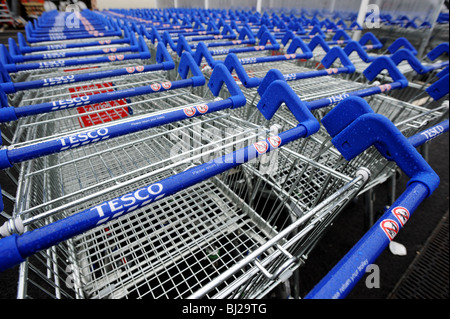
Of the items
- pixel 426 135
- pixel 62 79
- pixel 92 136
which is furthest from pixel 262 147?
pixel 62 79

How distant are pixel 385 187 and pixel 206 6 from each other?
22.4 ft

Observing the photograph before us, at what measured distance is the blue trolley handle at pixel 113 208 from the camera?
19.7 inches

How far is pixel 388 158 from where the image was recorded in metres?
0.80

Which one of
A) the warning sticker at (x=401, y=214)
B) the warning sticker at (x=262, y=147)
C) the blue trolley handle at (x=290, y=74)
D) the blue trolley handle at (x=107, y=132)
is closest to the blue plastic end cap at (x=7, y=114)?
the blue trolley handle at (x=107, y=132)

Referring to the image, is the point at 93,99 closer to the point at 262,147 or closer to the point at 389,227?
the point at 262,147

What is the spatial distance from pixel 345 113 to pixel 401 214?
440 millimetres

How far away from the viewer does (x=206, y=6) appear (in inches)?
270

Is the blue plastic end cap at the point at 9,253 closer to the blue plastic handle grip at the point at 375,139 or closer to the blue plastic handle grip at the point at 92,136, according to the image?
the blue plastic handle grip at the point at 92,136

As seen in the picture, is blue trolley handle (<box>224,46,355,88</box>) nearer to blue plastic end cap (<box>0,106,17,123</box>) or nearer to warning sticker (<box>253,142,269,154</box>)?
warning sticker (<box>253,142,269,154</box>)

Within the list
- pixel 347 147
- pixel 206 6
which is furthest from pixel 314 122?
pixel 206 6

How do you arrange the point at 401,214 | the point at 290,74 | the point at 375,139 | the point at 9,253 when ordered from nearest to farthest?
the point at 9,253
the point at 401,214
the point at 375,139
the point at 290,74

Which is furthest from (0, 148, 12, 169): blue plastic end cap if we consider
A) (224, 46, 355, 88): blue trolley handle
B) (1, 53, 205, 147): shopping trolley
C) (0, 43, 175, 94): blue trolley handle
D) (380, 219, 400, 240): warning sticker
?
(224, 46, 355, 88): blue trolley handle

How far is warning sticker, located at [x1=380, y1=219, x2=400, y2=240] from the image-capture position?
567 millimetres
